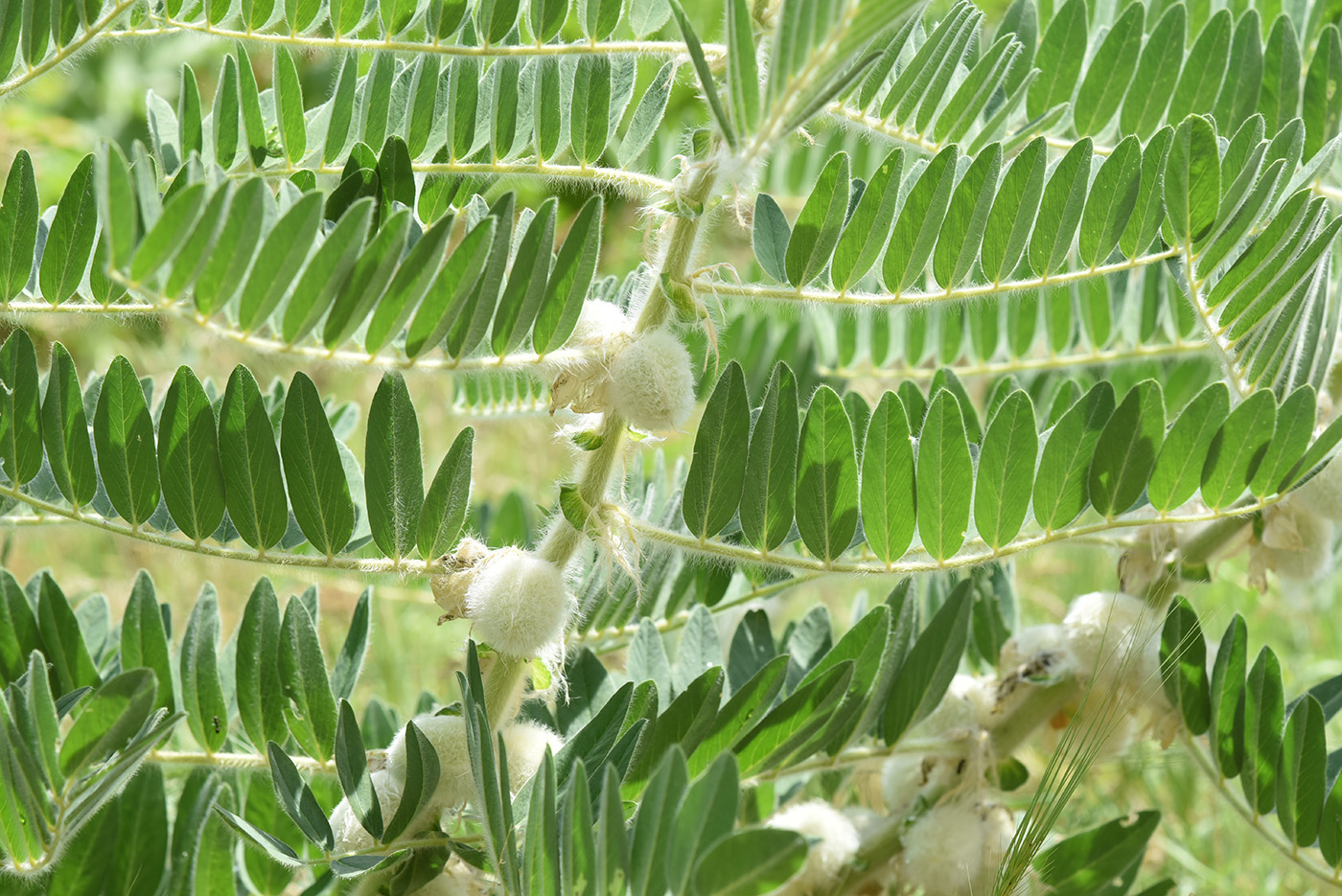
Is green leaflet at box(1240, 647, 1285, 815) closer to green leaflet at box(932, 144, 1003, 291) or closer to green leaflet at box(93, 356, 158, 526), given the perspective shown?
green leaflet at box(932, 144, 1003, 291)

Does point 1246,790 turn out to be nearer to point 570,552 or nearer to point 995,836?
point 995,836

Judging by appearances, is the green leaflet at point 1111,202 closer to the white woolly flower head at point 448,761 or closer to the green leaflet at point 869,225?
the green leaflet at point 869,225

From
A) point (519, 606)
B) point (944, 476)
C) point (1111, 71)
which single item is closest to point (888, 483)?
point (944, 476)

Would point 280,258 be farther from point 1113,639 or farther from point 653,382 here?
point 1113,639

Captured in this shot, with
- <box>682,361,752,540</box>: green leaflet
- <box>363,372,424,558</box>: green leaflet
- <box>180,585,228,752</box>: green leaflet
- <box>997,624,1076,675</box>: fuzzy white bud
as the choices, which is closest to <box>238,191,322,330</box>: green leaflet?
<box>363,372,424,558</box>: green leaflet

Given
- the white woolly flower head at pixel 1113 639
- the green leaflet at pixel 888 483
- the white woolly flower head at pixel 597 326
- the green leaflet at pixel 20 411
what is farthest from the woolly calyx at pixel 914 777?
the green leaflet at pixel 20 411
